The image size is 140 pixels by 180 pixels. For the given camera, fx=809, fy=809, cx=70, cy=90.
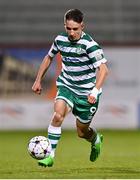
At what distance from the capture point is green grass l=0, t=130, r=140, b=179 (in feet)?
31.7

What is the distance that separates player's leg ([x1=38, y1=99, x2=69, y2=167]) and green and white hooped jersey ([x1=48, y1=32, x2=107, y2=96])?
1.14 ft

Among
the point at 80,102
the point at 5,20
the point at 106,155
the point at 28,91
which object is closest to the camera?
the point at 80,102

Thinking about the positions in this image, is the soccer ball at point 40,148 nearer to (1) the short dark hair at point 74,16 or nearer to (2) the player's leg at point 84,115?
(2) the player's leg at point 84,115

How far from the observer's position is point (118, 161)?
1198 cm

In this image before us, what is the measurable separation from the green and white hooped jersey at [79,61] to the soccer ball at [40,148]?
843 millimetres

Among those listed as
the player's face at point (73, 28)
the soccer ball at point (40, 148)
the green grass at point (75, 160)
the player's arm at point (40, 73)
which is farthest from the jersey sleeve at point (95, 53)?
the green grass at point (75, 160)

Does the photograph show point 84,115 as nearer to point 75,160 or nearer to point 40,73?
point 40,73

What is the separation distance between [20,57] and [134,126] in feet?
12.6

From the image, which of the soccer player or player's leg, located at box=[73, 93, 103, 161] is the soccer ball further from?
player's leg, located at box=[73, 93, 103, 161]

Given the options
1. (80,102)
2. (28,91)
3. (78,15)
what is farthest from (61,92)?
(28,91)

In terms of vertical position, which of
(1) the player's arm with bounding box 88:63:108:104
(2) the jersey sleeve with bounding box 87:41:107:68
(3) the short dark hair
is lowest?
(1) the player's arm with bounding box 88:63:108:104

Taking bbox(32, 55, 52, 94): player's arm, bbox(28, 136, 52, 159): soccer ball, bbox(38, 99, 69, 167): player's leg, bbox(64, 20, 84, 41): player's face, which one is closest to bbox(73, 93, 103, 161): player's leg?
bbox(38, 99, 69, 167): player's leg

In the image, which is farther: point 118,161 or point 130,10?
point 130,10

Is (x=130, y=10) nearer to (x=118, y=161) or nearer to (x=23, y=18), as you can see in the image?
(x=23, y=18)
